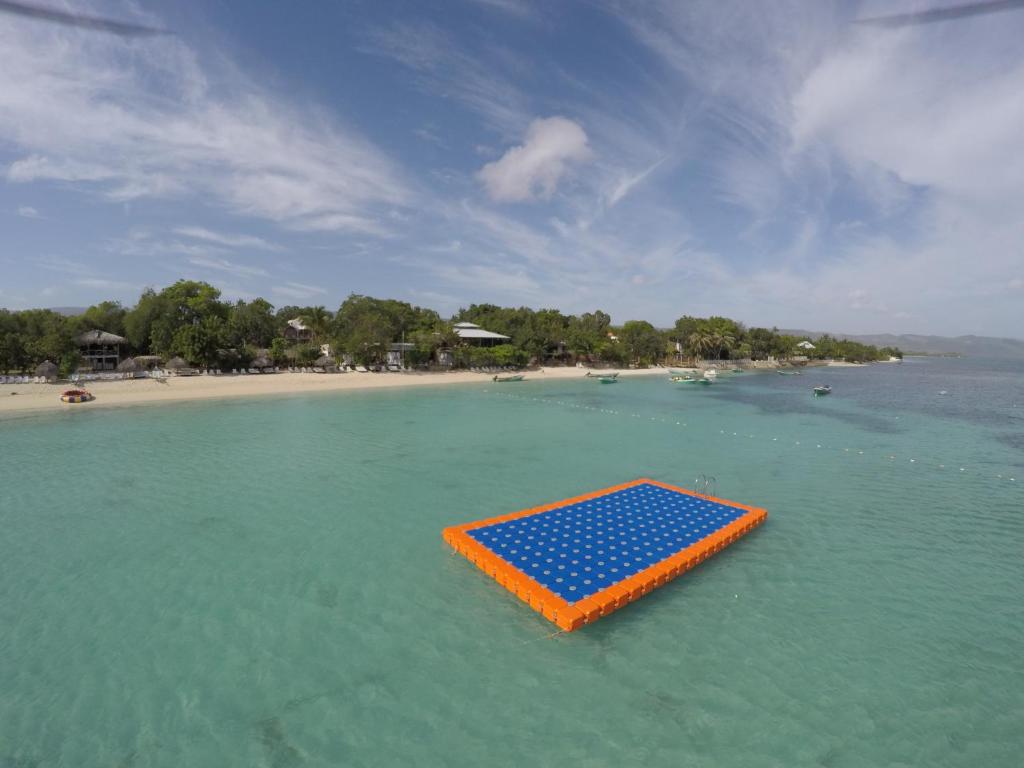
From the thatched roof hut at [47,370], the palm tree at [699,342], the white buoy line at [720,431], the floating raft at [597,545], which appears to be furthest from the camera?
the palm tree at [699,342]

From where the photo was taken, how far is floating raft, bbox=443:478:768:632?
8.43m

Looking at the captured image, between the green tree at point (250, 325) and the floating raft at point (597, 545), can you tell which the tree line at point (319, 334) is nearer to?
the green tree at point (250, 325)

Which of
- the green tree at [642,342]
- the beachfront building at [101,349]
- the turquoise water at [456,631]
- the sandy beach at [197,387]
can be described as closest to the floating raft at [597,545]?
the turquoise water at [456,631]

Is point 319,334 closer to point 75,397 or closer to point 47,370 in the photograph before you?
point 47,370

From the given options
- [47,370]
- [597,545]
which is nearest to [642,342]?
[47,370]

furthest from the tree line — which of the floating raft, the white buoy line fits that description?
the floating raft

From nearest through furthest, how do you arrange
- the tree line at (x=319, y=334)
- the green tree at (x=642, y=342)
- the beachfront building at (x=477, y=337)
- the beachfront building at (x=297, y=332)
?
the tree line at (x=319, y=334)
the beachfront building at (x=477, y=337)
the beachfront building at (x=297, y=332)
the green tree at (x=642, y=342)

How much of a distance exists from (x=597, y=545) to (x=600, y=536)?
1.76ft

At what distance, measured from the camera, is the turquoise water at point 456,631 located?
229 inches

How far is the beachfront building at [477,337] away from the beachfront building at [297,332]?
79.7 ft

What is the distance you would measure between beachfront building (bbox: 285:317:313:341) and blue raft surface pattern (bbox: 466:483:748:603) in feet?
235

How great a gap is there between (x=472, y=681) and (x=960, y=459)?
26382 millimetres

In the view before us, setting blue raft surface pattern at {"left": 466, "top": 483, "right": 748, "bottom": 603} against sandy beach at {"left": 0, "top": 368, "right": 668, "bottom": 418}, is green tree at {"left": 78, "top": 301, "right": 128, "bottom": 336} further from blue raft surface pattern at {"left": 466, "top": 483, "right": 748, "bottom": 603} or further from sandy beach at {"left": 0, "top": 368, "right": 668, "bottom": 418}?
blue raft surface pattern at {"left": 466, "top": 483, "right": 748, "bottom": 603}

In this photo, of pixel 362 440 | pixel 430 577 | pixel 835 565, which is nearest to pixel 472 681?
pixel 430 577
